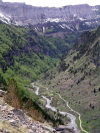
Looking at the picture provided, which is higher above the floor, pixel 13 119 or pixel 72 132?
pixel 13 119

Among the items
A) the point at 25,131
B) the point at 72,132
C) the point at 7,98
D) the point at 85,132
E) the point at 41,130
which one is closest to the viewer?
the point at 25,131

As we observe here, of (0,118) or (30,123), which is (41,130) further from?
(0,118)

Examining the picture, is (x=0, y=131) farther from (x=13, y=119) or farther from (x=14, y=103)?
(x=14, y=103)

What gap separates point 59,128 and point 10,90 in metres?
11.9

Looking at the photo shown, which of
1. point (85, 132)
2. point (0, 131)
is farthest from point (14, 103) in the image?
point (85, 132)

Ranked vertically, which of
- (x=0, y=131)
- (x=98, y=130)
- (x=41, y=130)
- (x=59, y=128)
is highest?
(x=0, y=131)

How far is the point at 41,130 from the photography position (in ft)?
151

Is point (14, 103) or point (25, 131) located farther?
point (14, 103)

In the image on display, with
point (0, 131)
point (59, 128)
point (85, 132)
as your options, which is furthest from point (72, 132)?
point (85, 132)

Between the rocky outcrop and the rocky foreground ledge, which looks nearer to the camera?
the rocky foreground ledge

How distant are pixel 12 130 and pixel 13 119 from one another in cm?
421

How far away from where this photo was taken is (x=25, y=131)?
142 feet

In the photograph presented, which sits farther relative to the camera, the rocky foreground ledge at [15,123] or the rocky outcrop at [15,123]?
the rocky outcrop at [15,123]

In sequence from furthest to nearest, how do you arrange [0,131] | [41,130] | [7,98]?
[7,98] < [41,130] < [0,131]
